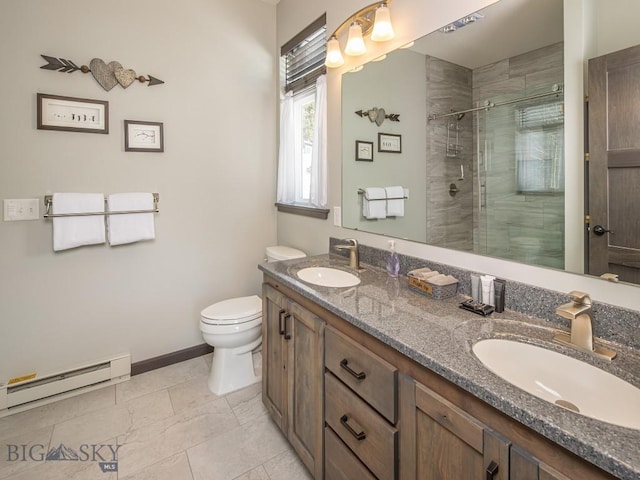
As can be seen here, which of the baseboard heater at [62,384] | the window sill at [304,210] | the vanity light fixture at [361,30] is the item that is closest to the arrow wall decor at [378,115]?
the vanity light fixture at [361,30]

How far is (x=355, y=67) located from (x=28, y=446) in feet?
8.84

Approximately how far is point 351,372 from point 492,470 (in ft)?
1.65

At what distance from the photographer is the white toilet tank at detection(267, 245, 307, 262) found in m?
2.47

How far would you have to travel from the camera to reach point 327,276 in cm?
181

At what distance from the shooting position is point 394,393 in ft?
3.22

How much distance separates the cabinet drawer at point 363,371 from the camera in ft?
3.27

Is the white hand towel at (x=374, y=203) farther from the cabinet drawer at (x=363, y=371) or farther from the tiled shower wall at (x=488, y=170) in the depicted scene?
the cabinet drawer at (x=363, y=371)

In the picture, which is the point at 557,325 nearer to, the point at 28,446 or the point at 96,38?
the point at 28,446

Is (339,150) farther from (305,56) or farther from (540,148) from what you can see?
(540,148)

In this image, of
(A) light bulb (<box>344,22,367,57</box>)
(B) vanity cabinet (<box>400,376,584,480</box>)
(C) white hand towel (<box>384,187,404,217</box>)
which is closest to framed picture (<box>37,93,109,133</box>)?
(A) light bulb (<box>344,22,367,57</box>)

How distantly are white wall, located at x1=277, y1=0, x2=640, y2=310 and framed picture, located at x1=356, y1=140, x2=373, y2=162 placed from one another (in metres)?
0.17

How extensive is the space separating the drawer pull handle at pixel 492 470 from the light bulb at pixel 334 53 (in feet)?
6.52

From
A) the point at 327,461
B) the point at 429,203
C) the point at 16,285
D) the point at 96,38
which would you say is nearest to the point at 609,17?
the point at 429,203

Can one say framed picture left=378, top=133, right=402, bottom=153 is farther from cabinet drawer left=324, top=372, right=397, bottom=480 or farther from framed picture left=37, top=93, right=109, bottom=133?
framed picture left=37, top=93, right=109, bottom=133
